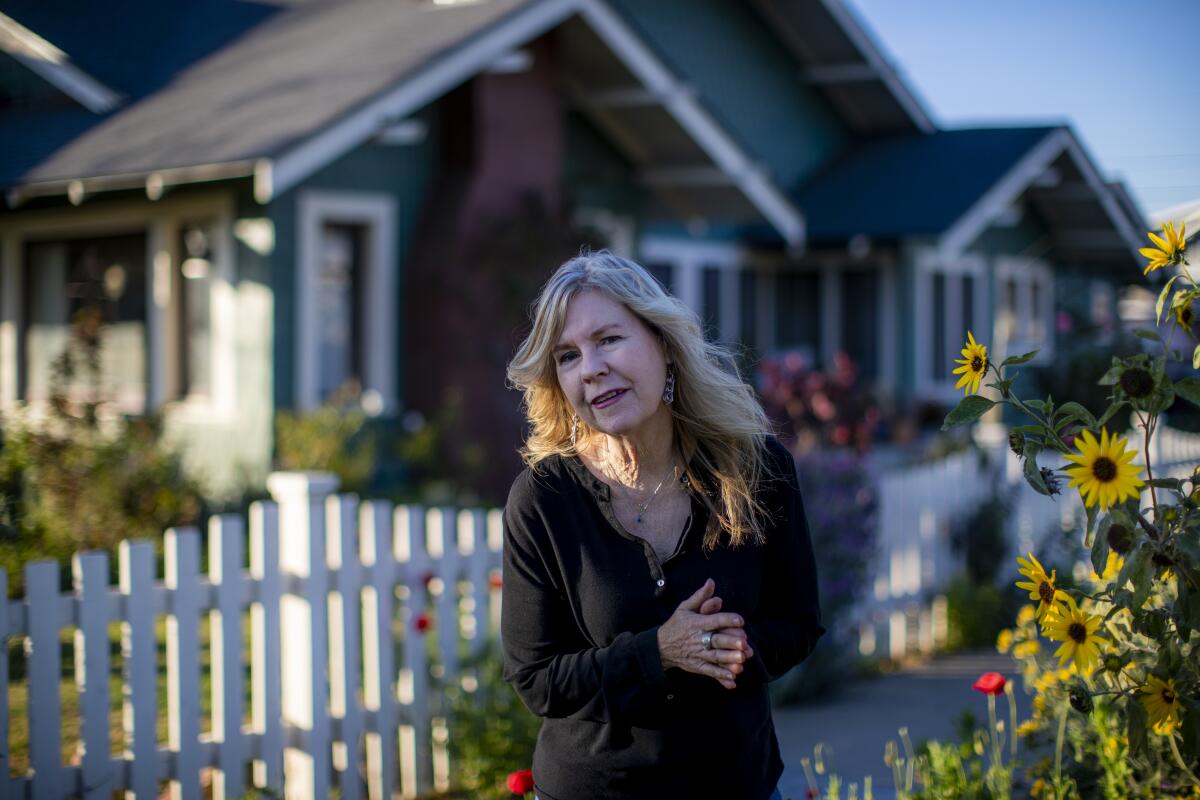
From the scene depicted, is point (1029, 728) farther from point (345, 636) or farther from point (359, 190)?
point (359, 190)

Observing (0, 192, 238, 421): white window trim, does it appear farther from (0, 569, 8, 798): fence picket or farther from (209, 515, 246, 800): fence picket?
(0, 569, 8, 798): fence picket

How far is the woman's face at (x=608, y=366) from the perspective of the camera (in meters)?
2.87

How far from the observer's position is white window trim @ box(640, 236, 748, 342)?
16156mm

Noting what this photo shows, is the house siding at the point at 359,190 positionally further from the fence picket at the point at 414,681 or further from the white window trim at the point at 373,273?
the fence picket at the point at 414,681

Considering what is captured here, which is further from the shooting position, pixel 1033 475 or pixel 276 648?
pixel 276 648

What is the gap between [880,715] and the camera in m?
6.24

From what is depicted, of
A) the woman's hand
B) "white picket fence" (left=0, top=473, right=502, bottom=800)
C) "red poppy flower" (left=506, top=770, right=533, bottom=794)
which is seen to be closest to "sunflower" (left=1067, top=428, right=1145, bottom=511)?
the woman's hand

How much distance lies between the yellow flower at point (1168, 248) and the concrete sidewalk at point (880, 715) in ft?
7.73

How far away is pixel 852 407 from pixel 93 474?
705 centimetres

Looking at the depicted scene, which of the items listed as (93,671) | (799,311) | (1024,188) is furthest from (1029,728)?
(1024,188)

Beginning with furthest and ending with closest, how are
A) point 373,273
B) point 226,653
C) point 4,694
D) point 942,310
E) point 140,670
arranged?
point 942,310 → point 373,273 → point 226,653 → point 140,670 → point 4,694

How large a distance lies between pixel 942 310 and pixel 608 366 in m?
17.2

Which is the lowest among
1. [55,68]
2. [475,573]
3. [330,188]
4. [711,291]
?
[475,573]

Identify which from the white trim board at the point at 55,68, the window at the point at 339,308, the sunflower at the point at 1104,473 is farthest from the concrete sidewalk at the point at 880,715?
the white trim board at the point at 55,68
